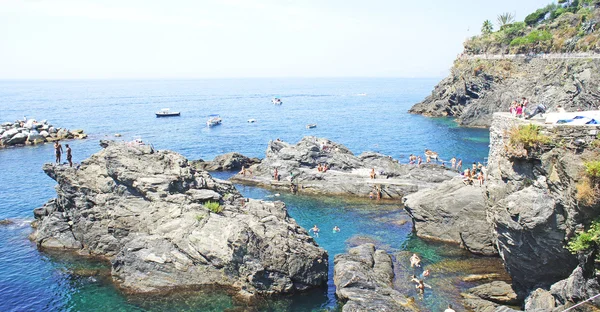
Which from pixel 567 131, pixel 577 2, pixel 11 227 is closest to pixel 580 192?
pixel 567 131

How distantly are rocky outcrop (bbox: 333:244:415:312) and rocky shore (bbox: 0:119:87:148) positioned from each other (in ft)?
243

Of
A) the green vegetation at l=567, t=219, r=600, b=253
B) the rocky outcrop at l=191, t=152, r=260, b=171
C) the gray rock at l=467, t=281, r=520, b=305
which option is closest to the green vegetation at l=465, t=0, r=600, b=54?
the rocky outcrop at l=191, t=152, r=260, b=171

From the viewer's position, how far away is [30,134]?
82250mm

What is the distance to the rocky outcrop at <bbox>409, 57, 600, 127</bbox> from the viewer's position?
71000 mm

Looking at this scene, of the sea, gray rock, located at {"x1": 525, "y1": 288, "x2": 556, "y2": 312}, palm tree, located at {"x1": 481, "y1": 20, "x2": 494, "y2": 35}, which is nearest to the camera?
gray rock, located at {"x1": 525, "y1": 288, "x2": 556, "y2": 312}

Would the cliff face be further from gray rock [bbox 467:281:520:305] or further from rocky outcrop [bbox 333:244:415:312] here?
rocky outcrop [bbox 333:244:415:312]

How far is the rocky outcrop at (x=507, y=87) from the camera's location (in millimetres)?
71000

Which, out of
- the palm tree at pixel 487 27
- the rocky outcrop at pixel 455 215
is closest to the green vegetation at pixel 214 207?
the rocky outcrop at pixel 455 215

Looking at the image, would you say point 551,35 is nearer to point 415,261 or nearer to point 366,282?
point 415,261

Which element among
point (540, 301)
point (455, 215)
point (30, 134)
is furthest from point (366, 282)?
point (30, 134)

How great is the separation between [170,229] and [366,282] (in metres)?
13.9

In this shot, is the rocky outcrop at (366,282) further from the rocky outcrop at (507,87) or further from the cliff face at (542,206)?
the rocky outcrop at (507,87)

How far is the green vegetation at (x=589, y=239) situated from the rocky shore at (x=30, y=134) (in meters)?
88.1

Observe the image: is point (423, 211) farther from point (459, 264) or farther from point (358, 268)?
point (358, 268)
